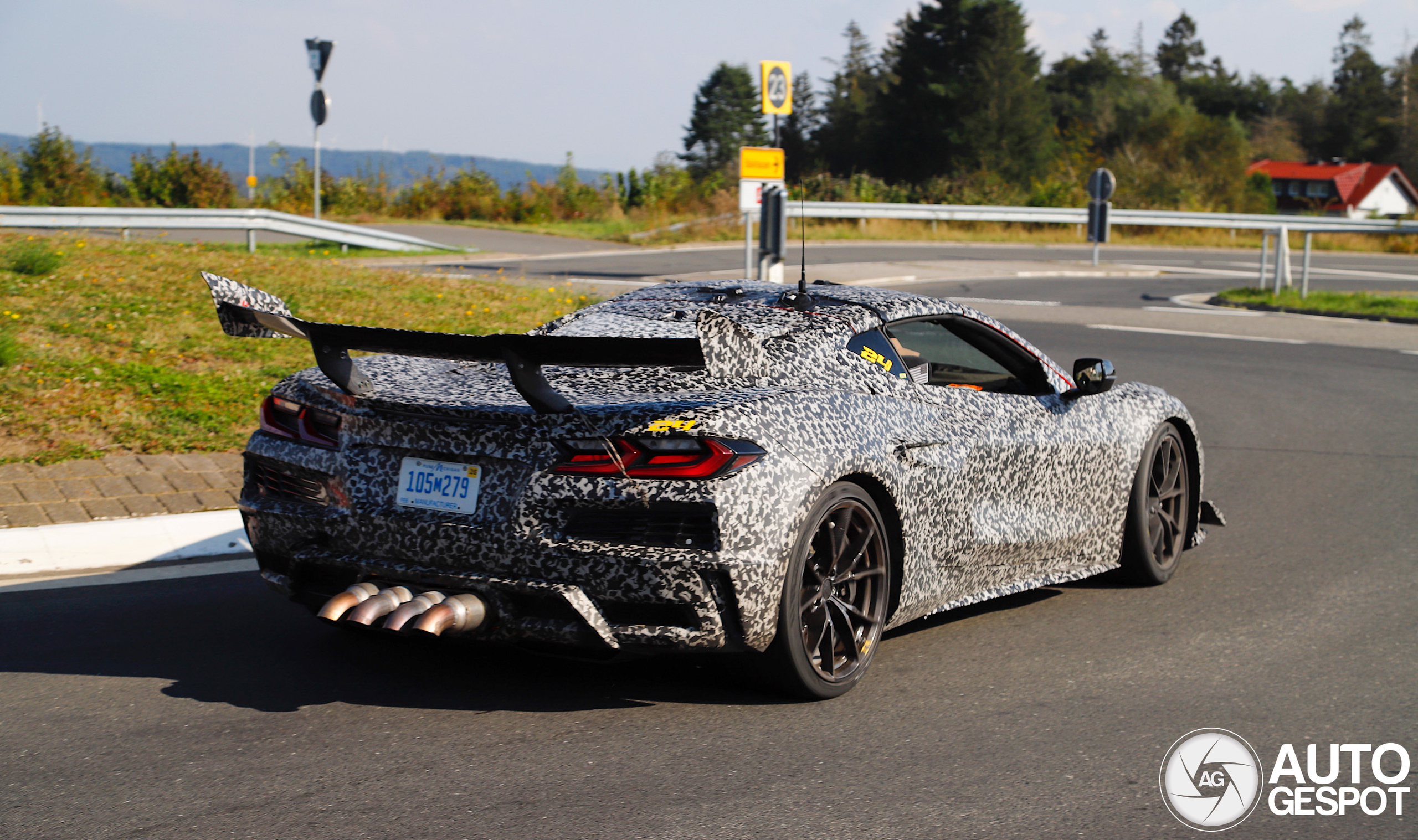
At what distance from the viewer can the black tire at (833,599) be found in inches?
160

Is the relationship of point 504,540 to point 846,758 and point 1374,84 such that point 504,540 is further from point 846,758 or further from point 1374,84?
point 1374,84

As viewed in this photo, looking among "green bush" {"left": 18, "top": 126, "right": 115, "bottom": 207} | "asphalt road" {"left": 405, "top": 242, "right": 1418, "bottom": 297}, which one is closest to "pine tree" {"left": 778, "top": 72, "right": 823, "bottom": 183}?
"asphalt road" {"left": 405, "top": 242, "right": 1418, "bottom": 297}

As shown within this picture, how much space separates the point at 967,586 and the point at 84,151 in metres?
26.3

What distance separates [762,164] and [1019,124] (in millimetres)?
51244

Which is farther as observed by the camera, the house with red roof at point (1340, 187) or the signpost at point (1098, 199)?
the house with red roof at point (1340, 187)

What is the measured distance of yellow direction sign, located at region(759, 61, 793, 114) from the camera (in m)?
17.0

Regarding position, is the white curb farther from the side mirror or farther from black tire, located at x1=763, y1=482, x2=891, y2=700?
the side mirror

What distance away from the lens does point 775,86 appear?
17.1 metres

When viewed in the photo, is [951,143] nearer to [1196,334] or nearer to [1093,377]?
[1196,334]

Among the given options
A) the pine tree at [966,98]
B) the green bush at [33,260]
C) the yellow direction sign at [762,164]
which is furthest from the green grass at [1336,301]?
the pine tree at [966,98]

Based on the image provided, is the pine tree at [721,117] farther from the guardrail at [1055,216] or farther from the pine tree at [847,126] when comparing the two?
the guardrail at [1055,216]

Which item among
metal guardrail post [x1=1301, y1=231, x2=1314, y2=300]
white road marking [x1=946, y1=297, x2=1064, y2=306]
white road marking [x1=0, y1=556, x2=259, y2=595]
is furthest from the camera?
metal guardrail post [x1=1301, y1=231, x2=1314, y2=300]

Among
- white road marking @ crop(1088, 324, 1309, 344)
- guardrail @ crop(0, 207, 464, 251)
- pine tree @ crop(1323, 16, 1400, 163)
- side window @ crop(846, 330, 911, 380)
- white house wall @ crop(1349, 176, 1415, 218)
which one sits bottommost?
white road marking @ crop(1088, 324, 1309, 344)

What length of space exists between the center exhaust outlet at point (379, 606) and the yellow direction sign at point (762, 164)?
14.2m
